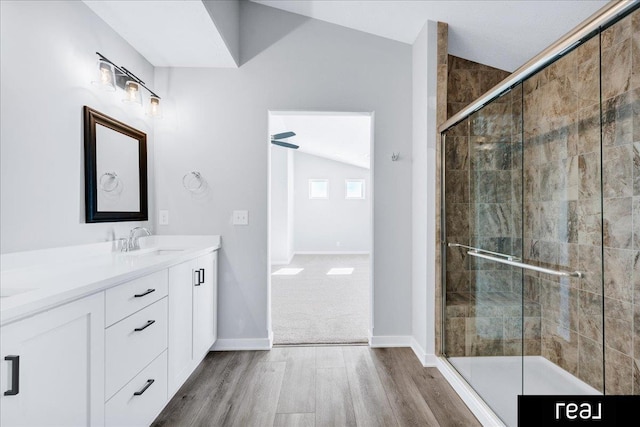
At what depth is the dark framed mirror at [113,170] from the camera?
6.63 feet

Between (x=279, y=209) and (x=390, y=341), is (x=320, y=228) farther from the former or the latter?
(x=390, y=341)

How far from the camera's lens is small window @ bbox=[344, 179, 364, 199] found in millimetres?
9664

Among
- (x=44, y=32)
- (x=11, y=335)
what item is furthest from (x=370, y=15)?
(x=11, y=335)

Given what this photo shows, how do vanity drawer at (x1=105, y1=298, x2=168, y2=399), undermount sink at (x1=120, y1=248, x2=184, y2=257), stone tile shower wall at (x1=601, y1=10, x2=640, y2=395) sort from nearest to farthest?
vanity drawer at (x1=105, y1=298, x2=168, y2=399)
stone tile shower wall at (x1=601, y1=10, x2=640, y2=395)
undermount sink at (x1=120, y1=248, x2=184, y2=257)

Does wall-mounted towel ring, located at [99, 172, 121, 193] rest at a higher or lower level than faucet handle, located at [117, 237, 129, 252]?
higher

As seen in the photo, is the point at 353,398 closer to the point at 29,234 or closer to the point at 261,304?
the point at 261,304

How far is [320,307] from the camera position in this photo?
4.01m

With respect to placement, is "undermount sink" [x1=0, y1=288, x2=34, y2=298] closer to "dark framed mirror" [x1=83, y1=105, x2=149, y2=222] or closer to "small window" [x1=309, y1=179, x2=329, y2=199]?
"dark framed mirror" [x1=83, y1=105, x2=149, y2=222]

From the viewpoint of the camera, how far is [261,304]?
9.36ft

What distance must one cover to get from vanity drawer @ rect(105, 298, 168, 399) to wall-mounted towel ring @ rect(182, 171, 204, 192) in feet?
3.86

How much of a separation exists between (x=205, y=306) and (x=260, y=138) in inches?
55.0

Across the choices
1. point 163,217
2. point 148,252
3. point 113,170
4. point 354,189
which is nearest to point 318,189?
point 354,189

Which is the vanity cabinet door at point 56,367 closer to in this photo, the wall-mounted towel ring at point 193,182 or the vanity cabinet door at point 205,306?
the vanity cabinet door at point 205,306

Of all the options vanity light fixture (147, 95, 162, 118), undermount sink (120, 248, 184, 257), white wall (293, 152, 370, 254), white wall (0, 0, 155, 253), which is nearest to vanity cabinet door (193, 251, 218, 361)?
undermount sink (120, 248, 184, 257)
